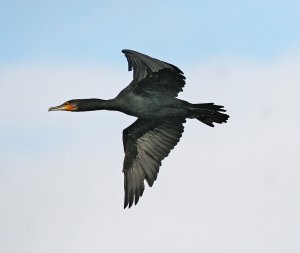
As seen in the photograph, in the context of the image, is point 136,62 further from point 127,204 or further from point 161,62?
point 127,204

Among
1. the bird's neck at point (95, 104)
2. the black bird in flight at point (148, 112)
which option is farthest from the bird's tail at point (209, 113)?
the bird's neck at point (95, 104)

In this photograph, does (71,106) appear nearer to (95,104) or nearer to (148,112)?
(95,104)

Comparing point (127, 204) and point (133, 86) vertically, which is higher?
point (133, 86)

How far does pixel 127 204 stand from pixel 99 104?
5.77 feet

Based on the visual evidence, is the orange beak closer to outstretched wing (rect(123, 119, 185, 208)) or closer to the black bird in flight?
the black bird in flight

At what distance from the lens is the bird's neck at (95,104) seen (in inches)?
601

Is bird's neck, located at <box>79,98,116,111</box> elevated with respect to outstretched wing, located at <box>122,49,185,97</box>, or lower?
lower

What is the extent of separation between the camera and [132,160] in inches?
647

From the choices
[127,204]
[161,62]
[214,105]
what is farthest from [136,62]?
[127,204]

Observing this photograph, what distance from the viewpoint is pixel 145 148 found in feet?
53.8

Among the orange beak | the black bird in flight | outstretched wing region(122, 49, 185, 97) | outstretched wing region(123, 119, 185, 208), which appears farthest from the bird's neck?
outstretched wing region(123, 119, 185, 208)

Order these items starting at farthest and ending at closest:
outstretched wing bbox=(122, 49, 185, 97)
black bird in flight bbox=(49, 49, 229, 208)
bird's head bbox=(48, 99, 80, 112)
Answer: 1. bird's head bbox=(48, 99, 80, 112)
2. black bird in flight bbox=(49, 49, 229, 208)
3. outstretched wing bbox=(122, 49, 185, 97)

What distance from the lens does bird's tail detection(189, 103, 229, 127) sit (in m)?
15.2

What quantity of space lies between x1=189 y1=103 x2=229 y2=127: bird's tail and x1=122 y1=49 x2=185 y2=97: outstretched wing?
477 mm
